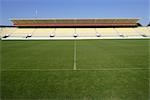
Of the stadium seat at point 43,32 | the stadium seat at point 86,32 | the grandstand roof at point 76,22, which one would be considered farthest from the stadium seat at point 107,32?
the stadium seat at point 43,32

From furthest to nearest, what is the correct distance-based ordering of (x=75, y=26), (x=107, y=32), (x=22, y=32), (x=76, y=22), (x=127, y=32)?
(x=75, y=26) → (x=76, y=22) → (x=22, y=32) → (x=127, y=32) → (x=107, y=32)

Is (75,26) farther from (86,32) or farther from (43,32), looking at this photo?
(43,32)

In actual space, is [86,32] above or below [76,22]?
below

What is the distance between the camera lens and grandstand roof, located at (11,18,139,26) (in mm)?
65688

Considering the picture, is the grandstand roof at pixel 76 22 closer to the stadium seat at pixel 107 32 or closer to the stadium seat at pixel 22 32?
the stadium seat at pixel 22 32

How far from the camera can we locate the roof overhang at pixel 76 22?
216 feet

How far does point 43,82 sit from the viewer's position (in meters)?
8.33

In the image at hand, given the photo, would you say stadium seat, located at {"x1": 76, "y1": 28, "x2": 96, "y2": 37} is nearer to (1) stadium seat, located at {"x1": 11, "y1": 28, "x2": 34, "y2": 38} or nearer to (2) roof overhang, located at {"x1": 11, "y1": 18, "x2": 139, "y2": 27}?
(2) roof overhang, located at {"x1": 11, "y1": 18, "x2": 139, "y2": 27}

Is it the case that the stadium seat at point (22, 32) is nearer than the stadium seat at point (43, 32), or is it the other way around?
the stadium seat at point (43, 32)

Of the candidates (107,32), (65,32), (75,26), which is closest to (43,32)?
(65,32)

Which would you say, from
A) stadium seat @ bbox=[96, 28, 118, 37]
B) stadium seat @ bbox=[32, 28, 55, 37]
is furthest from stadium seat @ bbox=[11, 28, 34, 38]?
stadium seat @ bbox=[96, 28, 118, 37]

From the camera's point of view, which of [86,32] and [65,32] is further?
[65,32]

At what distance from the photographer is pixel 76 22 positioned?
6588 cm

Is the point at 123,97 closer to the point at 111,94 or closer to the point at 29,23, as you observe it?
the point at 111,94
